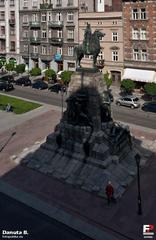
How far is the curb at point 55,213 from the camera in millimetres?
26266

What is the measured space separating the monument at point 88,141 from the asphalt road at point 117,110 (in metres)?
13.6

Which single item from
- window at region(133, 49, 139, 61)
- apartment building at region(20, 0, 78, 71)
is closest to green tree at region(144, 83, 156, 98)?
window at region(133, 49, 139, 61)

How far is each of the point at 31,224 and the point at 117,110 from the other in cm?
3082

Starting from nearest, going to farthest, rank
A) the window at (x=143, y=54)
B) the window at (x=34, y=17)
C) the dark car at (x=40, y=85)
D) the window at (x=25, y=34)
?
1. the window at (x=143, y=54)
2. the dark car at (x=40, y=85)
3. the window at (x=34, y=17)
4. the window at (x=25, y=34)

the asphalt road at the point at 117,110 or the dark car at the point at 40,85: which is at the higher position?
the dark car at the point at 40,85

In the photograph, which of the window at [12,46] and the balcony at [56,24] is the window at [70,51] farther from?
the window at [12,46]

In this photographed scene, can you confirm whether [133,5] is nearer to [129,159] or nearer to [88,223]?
[129,159]

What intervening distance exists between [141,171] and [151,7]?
35736mm

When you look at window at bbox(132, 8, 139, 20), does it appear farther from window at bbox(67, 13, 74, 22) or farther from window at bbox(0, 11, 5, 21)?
window at bbox(0, 11, 5, 21)

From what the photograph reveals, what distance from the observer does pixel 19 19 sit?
85375 millimetres

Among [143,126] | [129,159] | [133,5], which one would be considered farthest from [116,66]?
[129,159]

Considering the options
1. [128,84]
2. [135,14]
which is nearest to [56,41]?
[135,14]

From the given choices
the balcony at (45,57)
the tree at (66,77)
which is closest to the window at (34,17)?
the balcony at (45,57)

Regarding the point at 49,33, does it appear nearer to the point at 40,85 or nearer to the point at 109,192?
the point at 40,85
